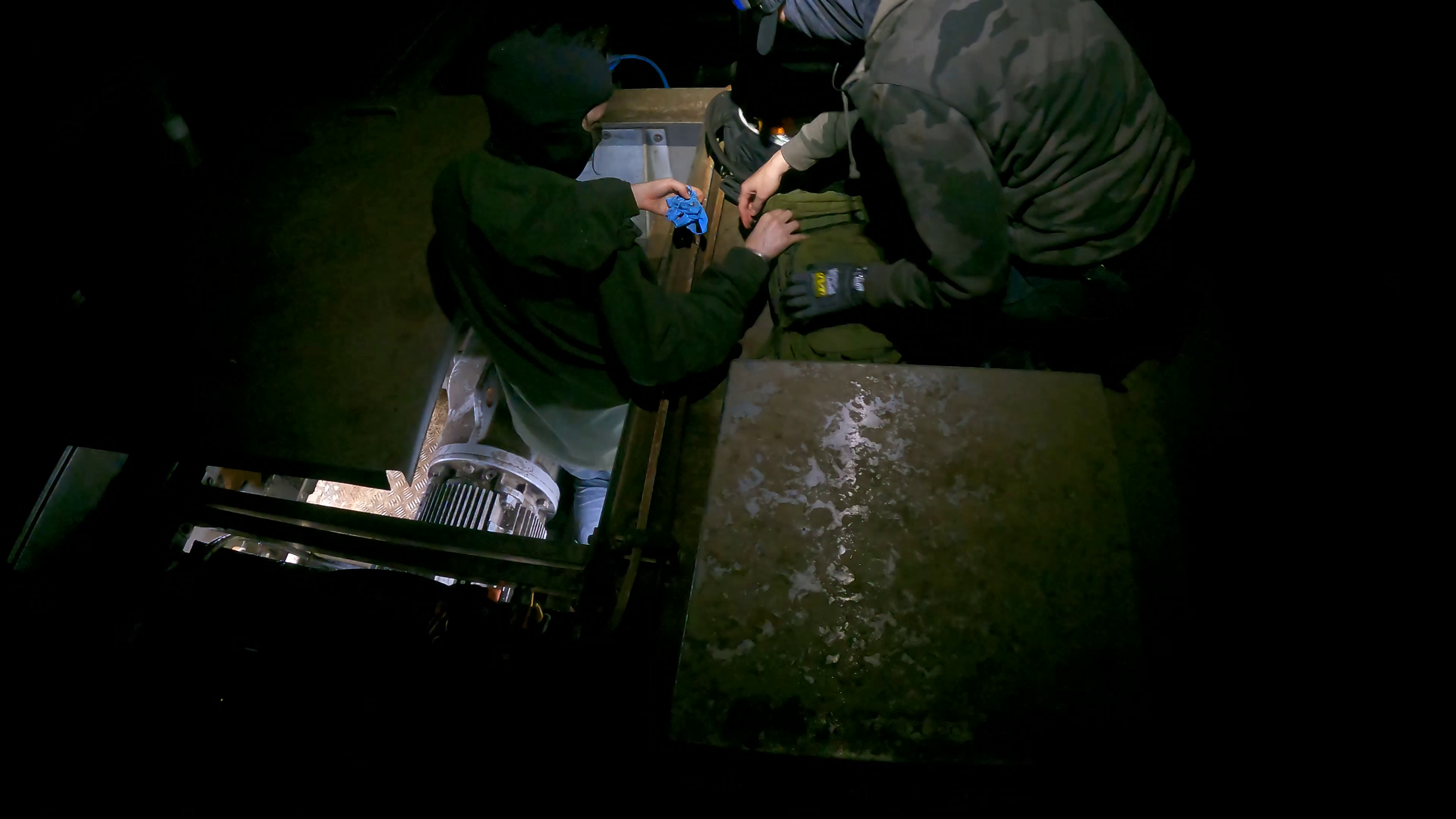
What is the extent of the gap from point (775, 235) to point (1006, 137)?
0.82 m

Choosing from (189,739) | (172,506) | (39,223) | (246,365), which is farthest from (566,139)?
(39,223)

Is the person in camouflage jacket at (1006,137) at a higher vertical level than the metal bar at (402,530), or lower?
higher

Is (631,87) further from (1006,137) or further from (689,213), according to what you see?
(1006,137)

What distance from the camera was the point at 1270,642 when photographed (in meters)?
1.54

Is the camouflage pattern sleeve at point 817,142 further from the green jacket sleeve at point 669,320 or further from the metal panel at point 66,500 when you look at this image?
the metal panel at point 66,500

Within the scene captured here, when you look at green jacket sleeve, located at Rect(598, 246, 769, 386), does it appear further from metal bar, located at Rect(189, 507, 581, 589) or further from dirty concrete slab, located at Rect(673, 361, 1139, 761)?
metal bar, located at Rect(189, 507, 581, 589)

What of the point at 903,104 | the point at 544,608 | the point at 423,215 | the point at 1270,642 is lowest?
the point at 544,608

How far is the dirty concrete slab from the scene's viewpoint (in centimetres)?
113

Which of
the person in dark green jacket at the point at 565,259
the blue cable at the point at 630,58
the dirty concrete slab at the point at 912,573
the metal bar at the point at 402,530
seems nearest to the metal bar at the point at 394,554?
the metal bar at the point at 402,530

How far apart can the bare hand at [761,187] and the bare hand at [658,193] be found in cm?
20

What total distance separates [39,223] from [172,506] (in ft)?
7.15

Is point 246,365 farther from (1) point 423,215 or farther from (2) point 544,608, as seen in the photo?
(2) point 544,608

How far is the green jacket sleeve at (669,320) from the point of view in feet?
5.93

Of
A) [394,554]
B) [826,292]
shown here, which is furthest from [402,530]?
[826,292]
